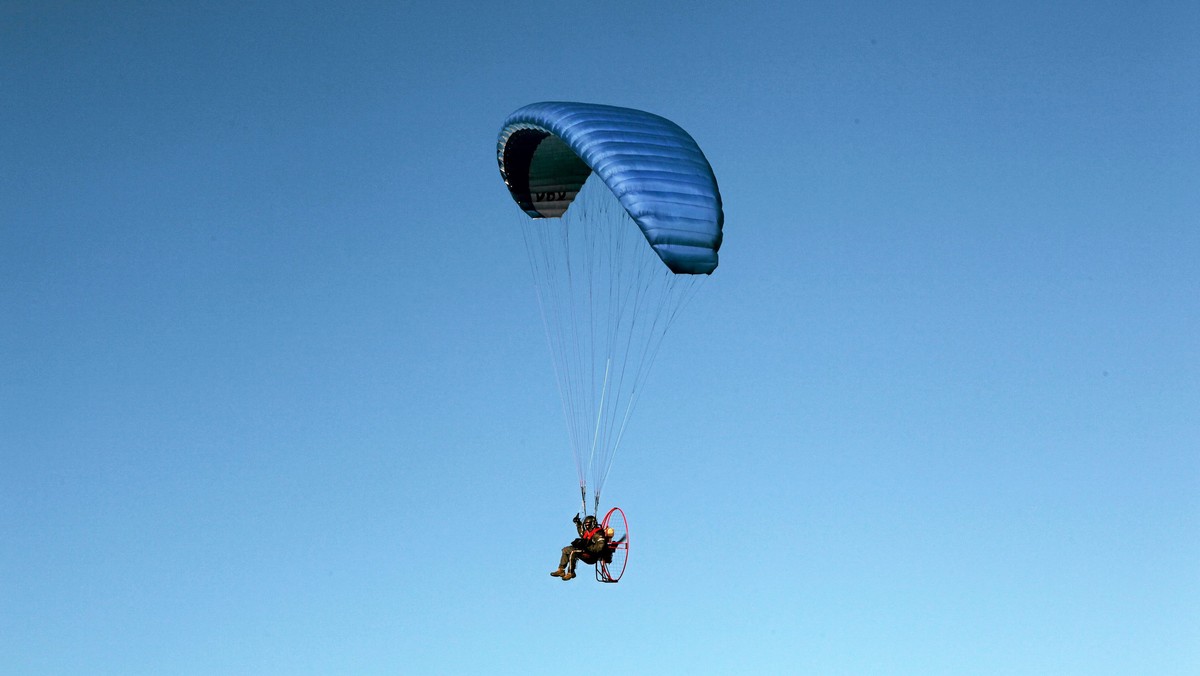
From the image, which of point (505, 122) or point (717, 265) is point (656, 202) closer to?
point (717, 265)

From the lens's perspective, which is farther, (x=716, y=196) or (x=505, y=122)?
(x=505, y=122)

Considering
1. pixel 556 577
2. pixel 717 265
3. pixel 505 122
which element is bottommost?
pixel 556 577

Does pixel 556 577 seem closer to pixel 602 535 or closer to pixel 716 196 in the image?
pixel 602 535

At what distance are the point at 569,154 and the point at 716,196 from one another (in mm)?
6791

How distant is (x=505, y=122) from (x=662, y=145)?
14.3 ft

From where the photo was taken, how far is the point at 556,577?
4919 cm

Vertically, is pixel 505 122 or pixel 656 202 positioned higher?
pixel 505 122

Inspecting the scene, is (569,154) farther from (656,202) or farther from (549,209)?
(656,202)

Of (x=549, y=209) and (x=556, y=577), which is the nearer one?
(x=556, y=577)

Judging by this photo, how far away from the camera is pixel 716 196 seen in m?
48.7

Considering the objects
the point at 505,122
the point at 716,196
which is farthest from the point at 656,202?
the point at 505,122

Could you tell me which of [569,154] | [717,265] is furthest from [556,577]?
[569,154]

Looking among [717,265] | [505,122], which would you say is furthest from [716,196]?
[505,122]

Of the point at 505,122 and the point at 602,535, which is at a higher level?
the point at 505,122
